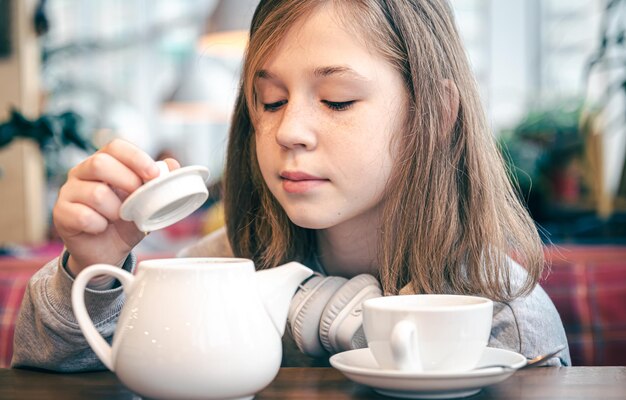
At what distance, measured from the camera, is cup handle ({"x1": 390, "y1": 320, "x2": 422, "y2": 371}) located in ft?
2.10

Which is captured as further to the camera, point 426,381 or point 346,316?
point 346,316

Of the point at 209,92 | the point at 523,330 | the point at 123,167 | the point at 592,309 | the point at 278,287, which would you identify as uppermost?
the point at 209,92

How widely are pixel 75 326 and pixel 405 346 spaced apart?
0.46 m

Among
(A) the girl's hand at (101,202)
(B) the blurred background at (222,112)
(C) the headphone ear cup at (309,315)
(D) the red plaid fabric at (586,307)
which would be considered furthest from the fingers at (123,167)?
(D) the red plaid fabric at (586,307)

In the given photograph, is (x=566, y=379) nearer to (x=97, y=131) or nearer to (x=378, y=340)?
(x=378, y=340)

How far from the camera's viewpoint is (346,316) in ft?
2.95

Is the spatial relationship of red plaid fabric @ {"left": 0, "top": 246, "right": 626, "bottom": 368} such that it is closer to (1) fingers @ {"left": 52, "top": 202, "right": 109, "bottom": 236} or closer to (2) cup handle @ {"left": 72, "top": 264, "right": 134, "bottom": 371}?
(1) fingers @ {"left": 52, "top": 202, "right": 109, "bottom": 236}

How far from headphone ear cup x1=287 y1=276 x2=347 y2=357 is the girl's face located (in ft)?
0.26

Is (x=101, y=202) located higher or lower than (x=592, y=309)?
higher

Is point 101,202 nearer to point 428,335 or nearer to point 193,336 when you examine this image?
point 193,336

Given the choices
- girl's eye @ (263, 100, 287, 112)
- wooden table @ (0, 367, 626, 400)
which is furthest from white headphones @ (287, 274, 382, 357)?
girl's eye @ (263, 100, 287, 112)

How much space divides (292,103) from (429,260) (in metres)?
0.27

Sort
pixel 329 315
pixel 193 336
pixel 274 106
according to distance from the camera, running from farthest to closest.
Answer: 1. pixel 274 106
2. pixel 329 315
3. pixel 193 336

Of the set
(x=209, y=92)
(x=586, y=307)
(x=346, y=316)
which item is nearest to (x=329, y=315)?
(x=346, y=316)
